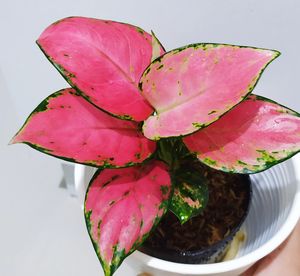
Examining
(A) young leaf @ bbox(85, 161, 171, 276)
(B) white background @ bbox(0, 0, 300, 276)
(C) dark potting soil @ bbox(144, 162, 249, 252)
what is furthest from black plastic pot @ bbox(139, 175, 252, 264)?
(B) white background @ bbox(0, 0, 300, 276)

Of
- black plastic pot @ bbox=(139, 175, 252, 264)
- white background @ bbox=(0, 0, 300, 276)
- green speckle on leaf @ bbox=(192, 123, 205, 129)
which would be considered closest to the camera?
green speckle on leaf @ bbox=(192, 123, 205, 129)

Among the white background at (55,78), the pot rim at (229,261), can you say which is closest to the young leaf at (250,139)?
the pot rim at (229,261)

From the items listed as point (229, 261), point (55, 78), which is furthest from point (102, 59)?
point (55, 78)

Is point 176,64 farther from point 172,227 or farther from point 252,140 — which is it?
point 172,227

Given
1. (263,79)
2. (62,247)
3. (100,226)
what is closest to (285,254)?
(100,226)

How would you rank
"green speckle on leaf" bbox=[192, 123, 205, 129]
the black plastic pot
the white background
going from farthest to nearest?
the white background
the black plastic pot
"green speckle on leaf" bbox=[192, 123, 205, 129]

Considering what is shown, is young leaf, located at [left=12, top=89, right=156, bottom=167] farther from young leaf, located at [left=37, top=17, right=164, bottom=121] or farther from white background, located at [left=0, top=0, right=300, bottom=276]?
white background, located at [left=0, top=0, right=300, bottom=276]

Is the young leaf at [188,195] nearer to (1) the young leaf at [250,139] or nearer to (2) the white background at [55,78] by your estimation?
(1) the young leaf at [250,139]

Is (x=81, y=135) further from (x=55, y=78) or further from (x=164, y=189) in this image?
(x=55, y=78)
